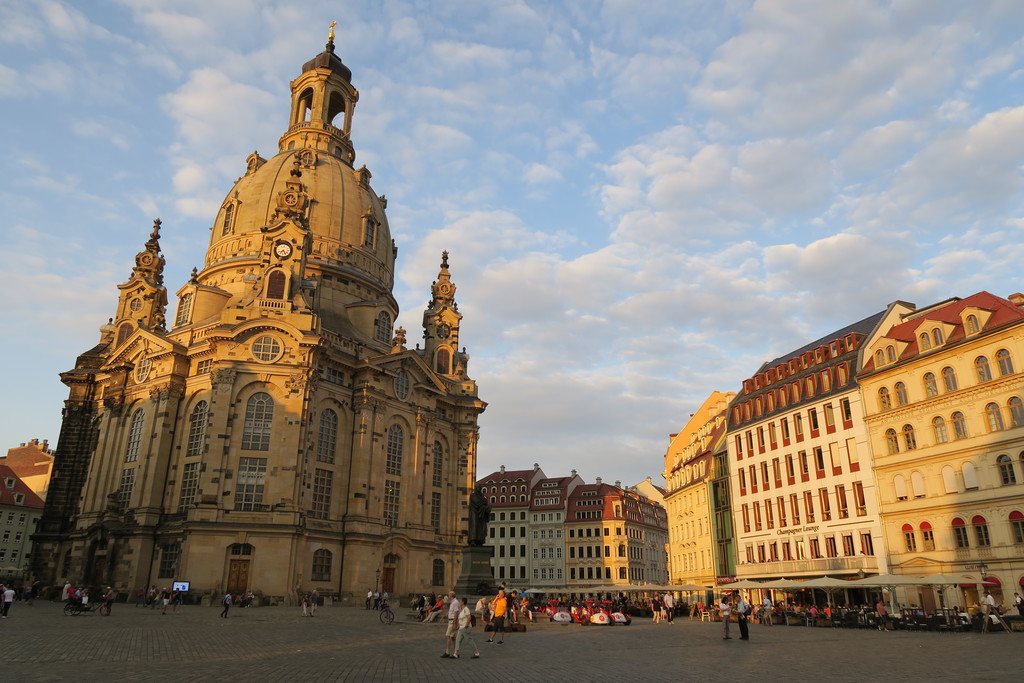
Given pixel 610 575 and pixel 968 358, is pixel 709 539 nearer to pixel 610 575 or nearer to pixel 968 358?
pixel 968 358

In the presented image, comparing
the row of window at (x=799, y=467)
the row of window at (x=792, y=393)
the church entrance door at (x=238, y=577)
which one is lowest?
the church entrance door at (x=238, y=577)

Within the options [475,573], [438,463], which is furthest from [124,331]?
[475,573]

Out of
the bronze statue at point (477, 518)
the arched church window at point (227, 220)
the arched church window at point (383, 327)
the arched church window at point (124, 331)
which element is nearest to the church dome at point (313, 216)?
the arched church window at point (227, 220)

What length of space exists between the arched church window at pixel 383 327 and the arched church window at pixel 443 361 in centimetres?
620

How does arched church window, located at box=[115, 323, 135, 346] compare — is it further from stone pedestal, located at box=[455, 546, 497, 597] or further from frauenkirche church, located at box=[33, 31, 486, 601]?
stone pedestal, located at box=[455, 546, 497, 597]

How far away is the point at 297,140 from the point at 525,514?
2585 inches

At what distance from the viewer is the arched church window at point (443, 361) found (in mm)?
74688

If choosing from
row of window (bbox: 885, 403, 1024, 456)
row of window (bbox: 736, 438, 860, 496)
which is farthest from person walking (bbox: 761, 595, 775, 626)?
row of window (bbox: 885, 403, 1024, 456)

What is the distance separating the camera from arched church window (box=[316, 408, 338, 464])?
188 feet

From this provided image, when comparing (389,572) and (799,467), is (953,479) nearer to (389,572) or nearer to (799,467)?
(799,467)

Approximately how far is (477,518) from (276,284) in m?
26.6

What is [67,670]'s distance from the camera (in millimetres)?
15625

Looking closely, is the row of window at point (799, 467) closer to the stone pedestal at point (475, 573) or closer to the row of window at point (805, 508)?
the row of window at point (805, 508)

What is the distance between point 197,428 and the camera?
54781 millimetres
